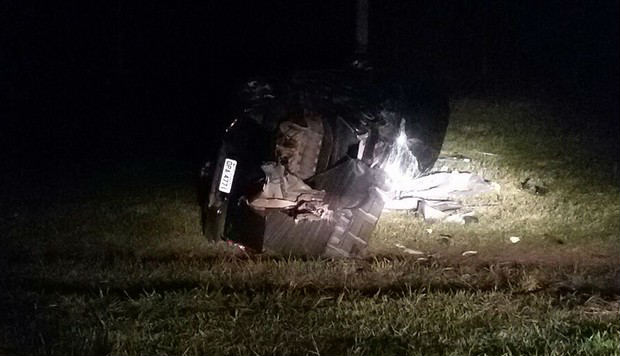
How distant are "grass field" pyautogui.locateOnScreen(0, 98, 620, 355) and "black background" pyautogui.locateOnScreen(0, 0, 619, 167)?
552cm

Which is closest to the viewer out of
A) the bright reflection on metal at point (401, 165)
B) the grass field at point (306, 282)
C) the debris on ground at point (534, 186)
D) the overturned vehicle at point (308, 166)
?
the grass field at point (306, 282)

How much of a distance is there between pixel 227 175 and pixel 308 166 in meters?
1.21

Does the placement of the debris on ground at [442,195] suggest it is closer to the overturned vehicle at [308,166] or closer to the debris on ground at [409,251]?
the overturned vehicle at [308,166]

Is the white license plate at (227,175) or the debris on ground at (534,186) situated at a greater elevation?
the white license plate at (227,175)

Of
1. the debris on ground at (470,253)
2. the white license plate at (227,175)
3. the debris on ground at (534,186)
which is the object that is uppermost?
the white license plate at (227,175)

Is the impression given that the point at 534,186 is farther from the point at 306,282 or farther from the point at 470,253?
the point at 306,282

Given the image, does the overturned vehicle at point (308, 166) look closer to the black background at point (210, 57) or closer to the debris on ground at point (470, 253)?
the debris on ground at point (470, 253)

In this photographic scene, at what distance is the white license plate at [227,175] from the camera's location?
9.39 meters

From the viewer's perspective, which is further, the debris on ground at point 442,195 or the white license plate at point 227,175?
the debris on ground at point 442,195

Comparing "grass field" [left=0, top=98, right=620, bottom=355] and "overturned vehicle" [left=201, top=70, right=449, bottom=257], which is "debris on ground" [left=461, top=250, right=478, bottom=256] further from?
"overturned vehicle" [left=201, top=70, right=449, bottom=257]

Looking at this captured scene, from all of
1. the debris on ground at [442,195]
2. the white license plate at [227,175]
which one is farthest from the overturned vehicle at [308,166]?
the debris on ground at [442,195]

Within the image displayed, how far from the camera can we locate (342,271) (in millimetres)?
7957

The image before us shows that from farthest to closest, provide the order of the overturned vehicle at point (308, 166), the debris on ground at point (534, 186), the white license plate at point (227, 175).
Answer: the debris on ground at point (534, 186) < the white license plate at point (227, 175) < the overturned vehicle at point (308, 166)

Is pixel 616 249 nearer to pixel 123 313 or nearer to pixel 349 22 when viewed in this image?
pixel 123 313
